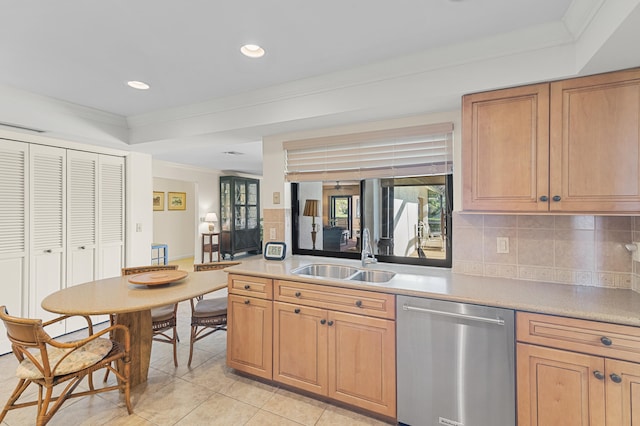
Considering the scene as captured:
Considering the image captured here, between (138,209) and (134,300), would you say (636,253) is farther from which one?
(138,209)

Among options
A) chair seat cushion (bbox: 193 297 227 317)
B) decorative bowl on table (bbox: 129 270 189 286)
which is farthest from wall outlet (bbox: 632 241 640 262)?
decorative bowl on table (bbox: 129 270 189 286)

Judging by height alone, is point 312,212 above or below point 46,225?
above

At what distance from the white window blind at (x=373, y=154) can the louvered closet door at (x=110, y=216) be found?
7.14 feet

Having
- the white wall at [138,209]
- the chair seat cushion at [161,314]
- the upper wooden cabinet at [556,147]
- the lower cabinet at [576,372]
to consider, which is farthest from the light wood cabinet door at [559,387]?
the white wall at [138,209]

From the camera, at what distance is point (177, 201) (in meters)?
8.39

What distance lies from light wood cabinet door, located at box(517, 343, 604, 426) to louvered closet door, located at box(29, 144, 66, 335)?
13.3ft

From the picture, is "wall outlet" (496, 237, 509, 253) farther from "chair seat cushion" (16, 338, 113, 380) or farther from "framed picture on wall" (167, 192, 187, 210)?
"framed picture on wall" (167, 192, 187, 210)

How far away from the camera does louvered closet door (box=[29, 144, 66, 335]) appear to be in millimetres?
2965

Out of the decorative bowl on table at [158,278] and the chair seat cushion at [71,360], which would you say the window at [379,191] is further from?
the chair seat cushion at [71,360]

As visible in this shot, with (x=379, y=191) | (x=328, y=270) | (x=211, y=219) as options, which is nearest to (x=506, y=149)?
(x=379, y=191)

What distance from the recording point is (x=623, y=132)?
1.63 metres

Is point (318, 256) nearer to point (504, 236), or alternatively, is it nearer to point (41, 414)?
point (504, 236)

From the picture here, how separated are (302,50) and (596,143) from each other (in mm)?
1802

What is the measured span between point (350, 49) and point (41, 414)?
2.84 metres
